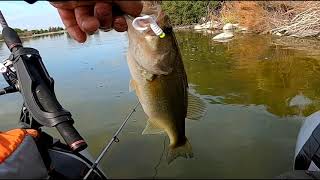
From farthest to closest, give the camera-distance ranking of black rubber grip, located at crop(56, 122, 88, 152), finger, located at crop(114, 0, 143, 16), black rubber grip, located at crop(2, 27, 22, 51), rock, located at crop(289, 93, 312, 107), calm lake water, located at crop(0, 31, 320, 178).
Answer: rock, located at crop(289, 93, 312, 107) → calm lake water, located at crop(0, 31, 320, 178) → black rubber grip, located at crop(2, 27, 22, 51) → black rubber grip, located at crop(56, 122, 88, 152) → finger, located at crop(114, 0, 143, 16)

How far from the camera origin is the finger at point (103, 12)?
1362 millimetres

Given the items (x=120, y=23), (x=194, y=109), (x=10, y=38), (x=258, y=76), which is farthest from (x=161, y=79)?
(x=258, y=76)

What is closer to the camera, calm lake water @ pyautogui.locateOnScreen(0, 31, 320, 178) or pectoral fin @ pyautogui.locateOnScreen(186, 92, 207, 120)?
pectoral fin @ pyautogui.locateOnScreen(186, 92, 207, 120)

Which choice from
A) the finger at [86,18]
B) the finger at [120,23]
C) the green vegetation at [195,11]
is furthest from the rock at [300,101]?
the green vegetation at [195,11]

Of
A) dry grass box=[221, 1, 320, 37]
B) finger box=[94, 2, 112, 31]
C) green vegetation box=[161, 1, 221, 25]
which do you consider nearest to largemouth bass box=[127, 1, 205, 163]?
finger box=[94, 2, 112, 31]

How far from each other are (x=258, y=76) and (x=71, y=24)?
27.5ft

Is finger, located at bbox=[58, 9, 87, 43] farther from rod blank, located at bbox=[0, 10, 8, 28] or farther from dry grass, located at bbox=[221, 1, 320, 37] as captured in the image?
dry grass, located at bbox=[221, 1, 320, 37]

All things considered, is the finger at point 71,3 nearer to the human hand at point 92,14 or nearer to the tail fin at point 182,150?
the human hand at point 92,14

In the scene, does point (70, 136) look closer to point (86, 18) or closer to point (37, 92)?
point (37, 92)

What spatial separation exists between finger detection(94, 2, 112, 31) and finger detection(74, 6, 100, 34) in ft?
0.08

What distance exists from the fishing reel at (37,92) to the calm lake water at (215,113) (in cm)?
103

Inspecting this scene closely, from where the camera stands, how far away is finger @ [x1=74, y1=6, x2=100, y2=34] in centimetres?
145

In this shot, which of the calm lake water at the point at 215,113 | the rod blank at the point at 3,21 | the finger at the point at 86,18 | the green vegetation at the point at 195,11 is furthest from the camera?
the green vegetation at the point at 195,11

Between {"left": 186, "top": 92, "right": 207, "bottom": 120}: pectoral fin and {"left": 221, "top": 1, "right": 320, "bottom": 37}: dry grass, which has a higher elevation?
{"left": 186, "top": 92, "right": 207, "bottom": 120}: pectoral fin
